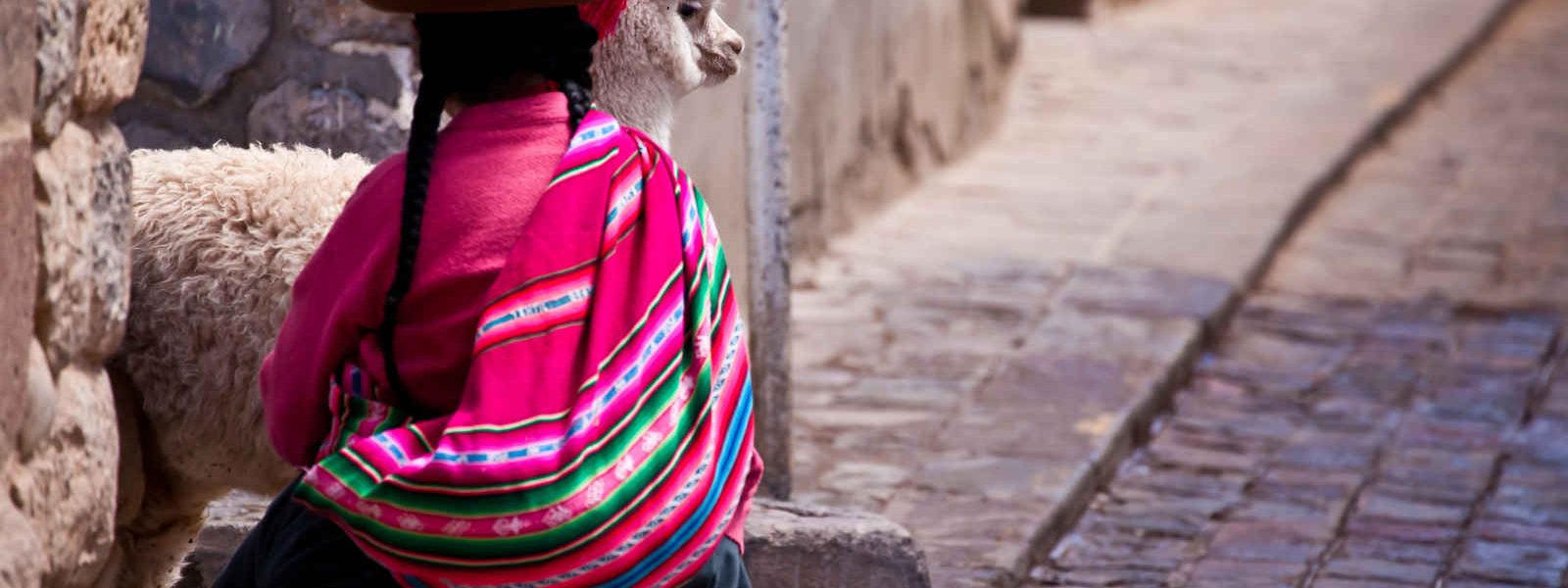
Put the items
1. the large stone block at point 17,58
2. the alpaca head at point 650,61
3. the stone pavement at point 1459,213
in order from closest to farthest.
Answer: the large stone block at point 17,58, the alpaca head at point 650,61, the stone pavement at point 1459,213

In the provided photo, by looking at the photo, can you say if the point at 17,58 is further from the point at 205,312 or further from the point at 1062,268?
the point at 1062,268

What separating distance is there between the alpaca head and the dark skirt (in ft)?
2.18

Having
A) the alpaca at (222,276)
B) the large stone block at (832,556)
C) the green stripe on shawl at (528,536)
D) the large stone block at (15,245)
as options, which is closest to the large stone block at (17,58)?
the large stone block at (15,245)

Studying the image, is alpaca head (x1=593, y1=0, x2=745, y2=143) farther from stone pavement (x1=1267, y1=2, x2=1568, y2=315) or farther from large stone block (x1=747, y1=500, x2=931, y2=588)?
stone pavement (x1=1267, y1=2, x2=1568, y2=315)

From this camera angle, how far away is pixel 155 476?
292cm

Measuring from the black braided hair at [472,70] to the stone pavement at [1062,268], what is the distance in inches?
73.7

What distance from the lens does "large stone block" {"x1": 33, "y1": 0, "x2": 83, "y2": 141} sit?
2.13 m

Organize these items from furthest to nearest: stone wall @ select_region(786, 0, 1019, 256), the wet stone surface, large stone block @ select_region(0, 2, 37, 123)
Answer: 1. stone wall @ select_region(786, 0, 1019, 256)
2. the wet stone surface
3. large stone block @ select_region(0, 2, 37, 123)

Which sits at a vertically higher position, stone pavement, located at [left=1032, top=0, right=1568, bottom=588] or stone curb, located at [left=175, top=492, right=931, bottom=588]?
stone curb, located at [left=175, top=492, right=931, bottom=588]

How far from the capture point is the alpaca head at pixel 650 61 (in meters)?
2.77

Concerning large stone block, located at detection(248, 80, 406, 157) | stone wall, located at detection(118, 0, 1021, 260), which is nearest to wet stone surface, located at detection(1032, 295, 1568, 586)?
stone wall, located at detection(118, 0, 1021, 260)

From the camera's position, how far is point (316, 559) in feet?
7.83

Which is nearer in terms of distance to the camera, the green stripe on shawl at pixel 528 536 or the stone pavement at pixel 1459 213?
the green stripe on shawl at pixel 528 536

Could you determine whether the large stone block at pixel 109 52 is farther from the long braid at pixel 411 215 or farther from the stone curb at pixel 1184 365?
the stone curb at pixel 1184 365
